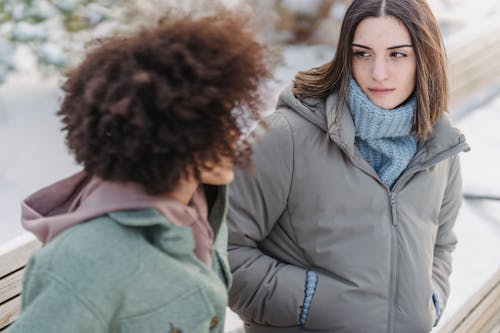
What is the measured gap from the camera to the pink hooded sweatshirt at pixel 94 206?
118 centimetres

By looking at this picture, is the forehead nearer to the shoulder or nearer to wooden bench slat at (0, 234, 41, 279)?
the shoulder

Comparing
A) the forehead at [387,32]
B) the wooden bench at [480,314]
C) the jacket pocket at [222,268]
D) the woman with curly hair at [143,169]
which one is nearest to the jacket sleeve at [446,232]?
the wooden bench at [480,314]

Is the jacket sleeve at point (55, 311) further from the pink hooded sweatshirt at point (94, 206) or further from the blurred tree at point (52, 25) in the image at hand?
the blurred tree at point (52, 25)

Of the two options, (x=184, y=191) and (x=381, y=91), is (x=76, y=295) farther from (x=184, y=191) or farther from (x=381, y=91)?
(x=381, y=91)

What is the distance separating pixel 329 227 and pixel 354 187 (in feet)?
0.41

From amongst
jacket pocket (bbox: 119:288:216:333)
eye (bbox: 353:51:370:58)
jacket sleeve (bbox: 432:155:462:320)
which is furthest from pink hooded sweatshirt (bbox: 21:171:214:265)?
jacket sleeve (bbox: 432:155:462:320)

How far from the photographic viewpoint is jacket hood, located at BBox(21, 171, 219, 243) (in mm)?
1172

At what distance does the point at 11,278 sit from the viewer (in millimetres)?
1829

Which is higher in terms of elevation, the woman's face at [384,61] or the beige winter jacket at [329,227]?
the woman's face at [384,61]

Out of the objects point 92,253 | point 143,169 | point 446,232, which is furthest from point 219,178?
point 446,232

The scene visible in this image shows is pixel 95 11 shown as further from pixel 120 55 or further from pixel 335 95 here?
pixel 120 55

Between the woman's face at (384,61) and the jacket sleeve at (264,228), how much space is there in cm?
25

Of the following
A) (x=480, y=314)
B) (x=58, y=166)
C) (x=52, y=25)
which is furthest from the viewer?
(x=52, y=25)

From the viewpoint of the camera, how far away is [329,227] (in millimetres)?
1833
